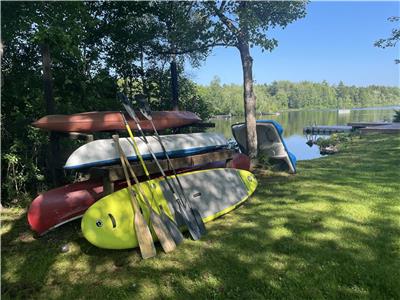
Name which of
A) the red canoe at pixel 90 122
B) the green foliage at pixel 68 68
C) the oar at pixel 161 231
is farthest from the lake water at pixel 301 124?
the oar at pixel 161 231

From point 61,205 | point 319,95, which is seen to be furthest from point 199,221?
point 319,95

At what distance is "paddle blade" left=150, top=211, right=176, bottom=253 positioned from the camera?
4.02m

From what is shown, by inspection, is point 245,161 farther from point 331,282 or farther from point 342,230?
point 331,282

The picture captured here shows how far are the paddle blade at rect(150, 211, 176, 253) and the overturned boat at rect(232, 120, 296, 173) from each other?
189 inches

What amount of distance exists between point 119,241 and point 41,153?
3470mm

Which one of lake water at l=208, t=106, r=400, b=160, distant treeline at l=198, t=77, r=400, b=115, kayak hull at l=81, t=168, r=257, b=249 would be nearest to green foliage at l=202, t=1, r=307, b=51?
kayak hull at l=81, t=168, r=257, b=249

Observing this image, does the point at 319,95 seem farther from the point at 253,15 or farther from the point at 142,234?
the point at 142,234

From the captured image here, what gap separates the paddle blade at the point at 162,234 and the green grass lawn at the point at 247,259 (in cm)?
10

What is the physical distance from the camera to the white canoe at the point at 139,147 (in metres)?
4.87

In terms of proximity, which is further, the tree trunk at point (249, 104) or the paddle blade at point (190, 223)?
the tree trunk at point (249, 104)

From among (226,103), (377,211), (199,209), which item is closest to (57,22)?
(199,209)

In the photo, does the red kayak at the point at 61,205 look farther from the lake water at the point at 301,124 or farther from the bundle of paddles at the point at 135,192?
the lake water at the point at 301,124

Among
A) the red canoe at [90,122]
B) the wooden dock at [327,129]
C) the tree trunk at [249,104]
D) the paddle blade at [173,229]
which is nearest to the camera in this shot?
the paddle blade at [173,229]

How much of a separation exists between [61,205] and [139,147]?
4.80 ft
